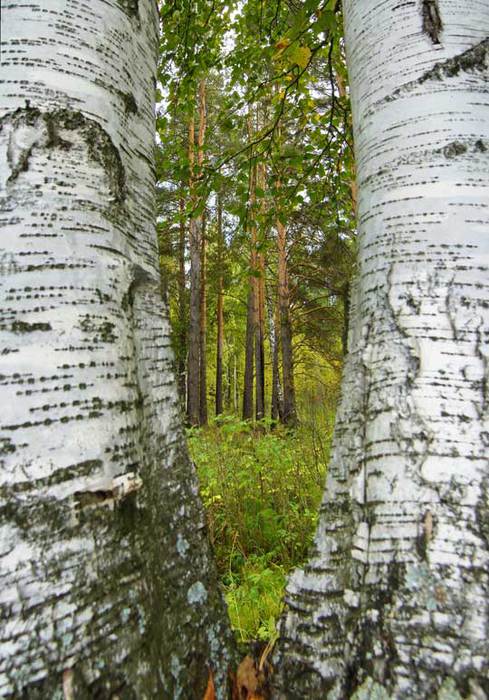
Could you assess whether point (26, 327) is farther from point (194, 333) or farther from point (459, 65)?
point (194, 333)

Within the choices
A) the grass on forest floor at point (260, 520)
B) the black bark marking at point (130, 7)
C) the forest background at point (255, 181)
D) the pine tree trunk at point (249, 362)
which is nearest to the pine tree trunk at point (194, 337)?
the pine tree trunk at point (249, 362)

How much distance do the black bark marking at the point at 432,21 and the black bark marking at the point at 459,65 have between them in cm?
8

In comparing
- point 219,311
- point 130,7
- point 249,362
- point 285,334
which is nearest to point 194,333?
point 285,334

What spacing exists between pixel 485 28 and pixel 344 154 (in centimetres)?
239

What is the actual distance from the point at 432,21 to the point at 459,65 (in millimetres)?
155

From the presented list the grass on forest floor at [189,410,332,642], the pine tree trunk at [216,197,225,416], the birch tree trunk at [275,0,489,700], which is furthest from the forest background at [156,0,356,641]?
the pine tree trunk at [216,197,225,416]

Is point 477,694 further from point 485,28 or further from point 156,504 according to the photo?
point 485,28

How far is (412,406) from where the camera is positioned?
2.66 feet

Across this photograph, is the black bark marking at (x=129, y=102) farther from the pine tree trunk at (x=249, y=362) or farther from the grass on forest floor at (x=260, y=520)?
the pine tree trunk at (x=249, y=362)

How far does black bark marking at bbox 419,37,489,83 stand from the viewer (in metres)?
0.97

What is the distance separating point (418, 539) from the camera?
0.73m

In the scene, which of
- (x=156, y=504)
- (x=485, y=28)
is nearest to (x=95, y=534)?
(x=156, y=504)

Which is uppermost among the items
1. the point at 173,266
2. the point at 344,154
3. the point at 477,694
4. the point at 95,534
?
the point at 173,266

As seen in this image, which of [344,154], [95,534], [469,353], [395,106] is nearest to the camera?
[95,534]
